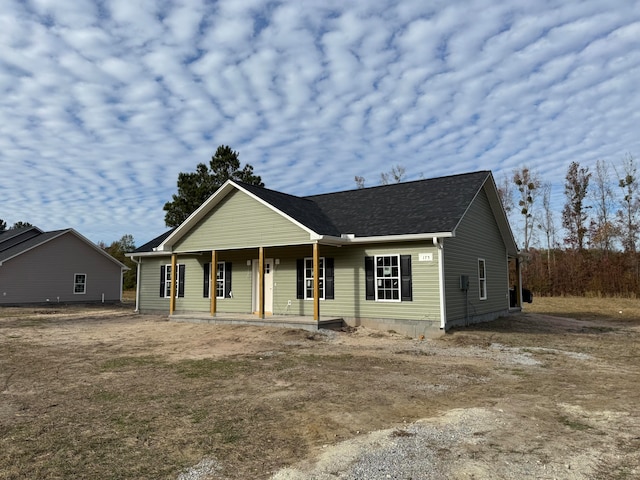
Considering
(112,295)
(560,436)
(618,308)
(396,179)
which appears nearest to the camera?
(560,436)

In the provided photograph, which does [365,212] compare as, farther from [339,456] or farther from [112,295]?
[112,295]

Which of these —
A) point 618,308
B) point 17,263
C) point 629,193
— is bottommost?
point 618,308

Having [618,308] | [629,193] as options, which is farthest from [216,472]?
[629,193]

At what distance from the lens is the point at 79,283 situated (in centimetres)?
2998

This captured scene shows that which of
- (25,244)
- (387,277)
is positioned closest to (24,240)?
(25,244)

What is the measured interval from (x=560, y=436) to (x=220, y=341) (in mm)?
9254

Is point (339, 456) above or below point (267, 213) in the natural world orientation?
below

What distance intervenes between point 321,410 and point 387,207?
34.8ft

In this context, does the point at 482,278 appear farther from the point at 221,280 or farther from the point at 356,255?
the point at 221,280

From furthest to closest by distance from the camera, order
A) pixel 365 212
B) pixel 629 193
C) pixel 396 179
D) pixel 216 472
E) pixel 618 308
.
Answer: pixel 396 179 < pixel 629 193 < pixel 618 308 < pixel 365 212 < pixel 216 472

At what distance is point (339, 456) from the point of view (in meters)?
4.20

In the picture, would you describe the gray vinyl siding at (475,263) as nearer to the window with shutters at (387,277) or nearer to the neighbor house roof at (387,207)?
the neighbor house roof at (387,207)

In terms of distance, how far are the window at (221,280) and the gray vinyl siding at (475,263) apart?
329 inches

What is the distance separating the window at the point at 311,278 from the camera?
48.7ft
